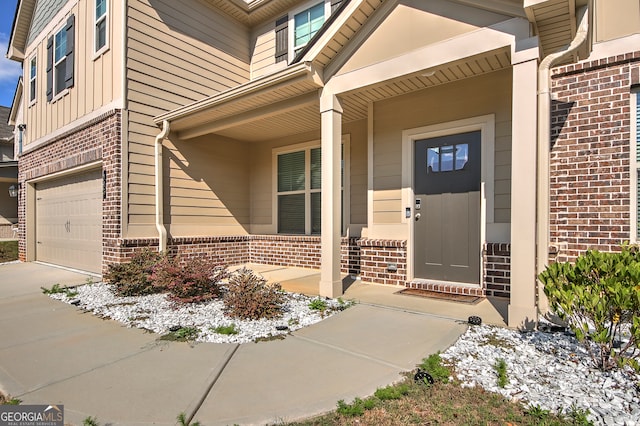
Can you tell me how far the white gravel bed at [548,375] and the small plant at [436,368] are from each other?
0.10 meters

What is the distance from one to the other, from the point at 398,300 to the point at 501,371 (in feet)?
7.28

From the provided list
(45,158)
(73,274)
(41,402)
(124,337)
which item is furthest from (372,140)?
(45,158)

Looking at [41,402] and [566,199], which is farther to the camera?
[566,199]

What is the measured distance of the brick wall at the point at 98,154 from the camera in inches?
255

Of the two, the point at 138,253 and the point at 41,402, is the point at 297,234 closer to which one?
the point at 138,253

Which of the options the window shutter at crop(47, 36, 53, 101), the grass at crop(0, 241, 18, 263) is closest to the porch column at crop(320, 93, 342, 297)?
the window shutter at crop(47, 36, 53, 101)

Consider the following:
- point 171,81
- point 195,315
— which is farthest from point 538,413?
point 171,81

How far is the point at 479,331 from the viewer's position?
3.55m

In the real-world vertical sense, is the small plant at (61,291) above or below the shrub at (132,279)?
below

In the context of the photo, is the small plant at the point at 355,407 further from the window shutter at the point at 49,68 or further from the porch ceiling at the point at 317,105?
the window shutter at the point at 49,68

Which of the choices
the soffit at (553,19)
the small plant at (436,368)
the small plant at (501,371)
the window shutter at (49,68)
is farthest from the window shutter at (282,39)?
the small plant at (501,371)

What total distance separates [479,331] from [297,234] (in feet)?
16.5

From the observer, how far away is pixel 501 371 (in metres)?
A: 2.65

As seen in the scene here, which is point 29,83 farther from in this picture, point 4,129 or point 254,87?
point 4,129
